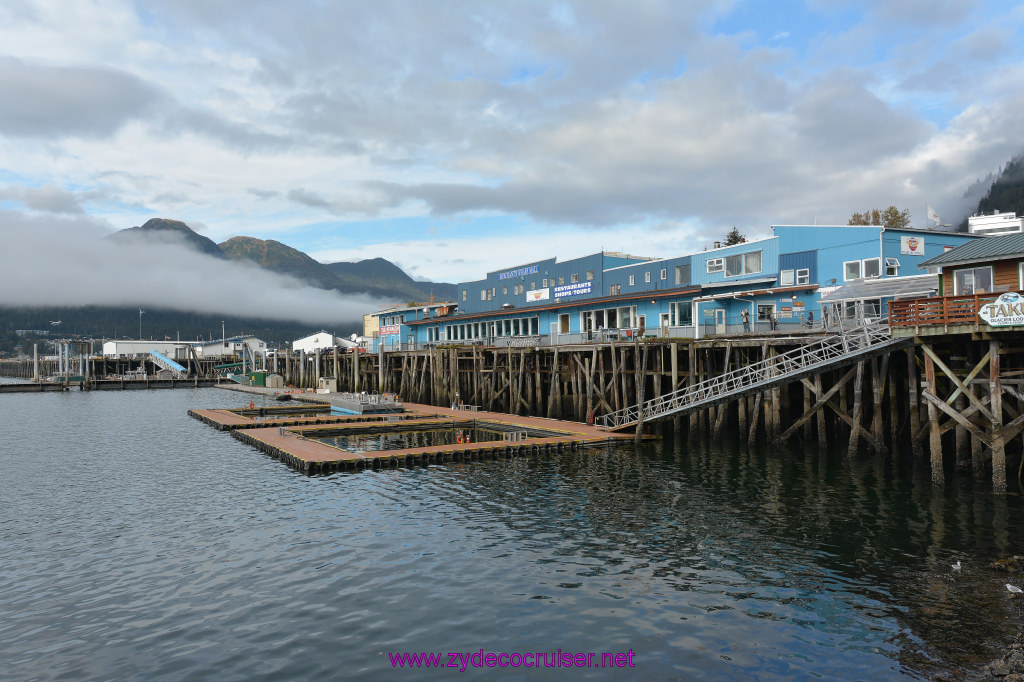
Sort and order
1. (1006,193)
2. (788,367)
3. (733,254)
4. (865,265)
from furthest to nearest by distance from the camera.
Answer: (1006,193)
(733,254)
(865,265)
(788,367)

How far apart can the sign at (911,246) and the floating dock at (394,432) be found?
20588mm

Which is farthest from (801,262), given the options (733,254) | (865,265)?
(733,254)

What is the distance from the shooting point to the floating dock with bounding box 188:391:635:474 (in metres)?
29.7

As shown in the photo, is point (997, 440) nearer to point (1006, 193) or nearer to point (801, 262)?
point (801, 262)

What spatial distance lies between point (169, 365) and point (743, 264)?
117846 mm

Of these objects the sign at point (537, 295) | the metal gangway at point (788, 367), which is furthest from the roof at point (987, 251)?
the sign at point (537, 295)

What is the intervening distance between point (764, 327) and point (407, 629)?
3269 cm

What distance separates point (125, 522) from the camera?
2070 centimetres

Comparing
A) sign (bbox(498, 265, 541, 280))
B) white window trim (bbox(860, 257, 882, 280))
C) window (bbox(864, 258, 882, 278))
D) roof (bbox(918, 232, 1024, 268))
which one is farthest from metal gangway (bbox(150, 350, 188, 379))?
roof (bbox(918, 232, 1024, 268))

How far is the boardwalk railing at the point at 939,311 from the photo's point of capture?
2262cm

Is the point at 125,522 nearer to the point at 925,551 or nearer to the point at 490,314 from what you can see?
the point at 925,551

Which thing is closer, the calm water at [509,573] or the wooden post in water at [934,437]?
the calm water at [509,573]

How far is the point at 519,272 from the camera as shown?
66.7 metres

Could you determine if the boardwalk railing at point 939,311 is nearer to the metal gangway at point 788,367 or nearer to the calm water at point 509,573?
the metal gangway at point 788,367
